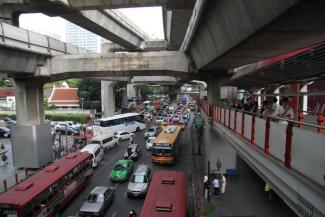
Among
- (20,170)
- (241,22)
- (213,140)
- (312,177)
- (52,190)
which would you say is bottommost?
(20,170)

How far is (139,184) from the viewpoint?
16.6 m

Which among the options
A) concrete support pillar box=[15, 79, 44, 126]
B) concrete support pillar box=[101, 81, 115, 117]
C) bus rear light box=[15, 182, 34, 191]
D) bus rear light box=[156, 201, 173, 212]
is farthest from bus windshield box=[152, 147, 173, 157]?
concrete support pillar box=[101, 81, 115, 117]

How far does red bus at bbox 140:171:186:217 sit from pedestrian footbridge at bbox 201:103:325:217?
13.4ft

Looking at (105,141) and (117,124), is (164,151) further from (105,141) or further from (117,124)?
(117,124)

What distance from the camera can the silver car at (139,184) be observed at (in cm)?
1606

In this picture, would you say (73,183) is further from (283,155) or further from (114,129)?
(114,129)

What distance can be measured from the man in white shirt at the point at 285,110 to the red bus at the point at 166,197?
550cm

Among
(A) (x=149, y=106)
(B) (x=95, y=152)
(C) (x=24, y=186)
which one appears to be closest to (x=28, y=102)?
(B) (x=95, y=152)

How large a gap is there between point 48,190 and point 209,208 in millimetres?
8506

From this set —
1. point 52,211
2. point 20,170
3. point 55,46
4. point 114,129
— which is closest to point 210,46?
point 52,211

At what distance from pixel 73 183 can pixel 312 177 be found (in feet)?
47.3

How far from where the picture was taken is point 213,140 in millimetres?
19141

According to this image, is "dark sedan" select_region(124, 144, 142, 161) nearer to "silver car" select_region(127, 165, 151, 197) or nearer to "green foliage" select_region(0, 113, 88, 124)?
"silver car" select_region(127, 165, 151, 197)

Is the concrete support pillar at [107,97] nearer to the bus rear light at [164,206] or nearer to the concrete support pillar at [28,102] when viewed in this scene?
the concrete support pillar at [28,102]
